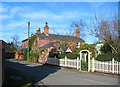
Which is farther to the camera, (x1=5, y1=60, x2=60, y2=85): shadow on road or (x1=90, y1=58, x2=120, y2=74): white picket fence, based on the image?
(x1=90, y1=58, x2=120, y2=74): white picket fence

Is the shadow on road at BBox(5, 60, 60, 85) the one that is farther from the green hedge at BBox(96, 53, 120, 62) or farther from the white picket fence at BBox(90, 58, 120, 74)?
the green hedge at BBox(96, 53, 120, 62)

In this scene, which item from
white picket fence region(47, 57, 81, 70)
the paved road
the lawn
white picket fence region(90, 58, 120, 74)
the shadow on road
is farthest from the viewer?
white picket fence region(47, 57, 81, 70)

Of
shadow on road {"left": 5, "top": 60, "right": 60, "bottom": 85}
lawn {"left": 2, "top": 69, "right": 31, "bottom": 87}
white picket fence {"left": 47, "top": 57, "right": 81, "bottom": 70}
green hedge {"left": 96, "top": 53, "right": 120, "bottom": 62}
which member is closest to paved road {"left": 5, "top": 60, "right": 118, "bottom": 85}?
A: shadow on road {"left": 5, "top": 60, "right": 60, "bottom": 85}

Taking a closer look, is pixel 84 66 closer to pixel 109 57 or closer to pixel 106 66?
pixel 106 66

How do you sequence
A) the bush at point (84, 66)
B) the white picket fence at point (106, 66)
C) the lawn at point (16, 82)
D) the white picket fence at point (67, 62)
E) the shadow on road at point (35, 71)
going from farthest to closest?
the white picket fence at point (67, 62) → the bush at point (84, 66) → the white picket fence at point (106, 66) → the shadow on road at point (35, 71) → the lawn at point (16, 82)

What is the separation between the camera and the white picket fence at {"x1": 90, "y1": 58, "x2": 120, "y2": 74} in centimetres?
1402

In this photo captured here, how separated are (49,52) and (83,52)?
12062 millimetres

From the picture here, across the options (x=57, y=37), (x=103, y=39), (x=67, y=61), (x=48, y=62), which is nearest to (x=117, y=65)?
(x=103, y=39)

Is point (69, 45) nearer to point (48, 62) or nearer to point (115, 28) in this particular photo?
point (48, 62)

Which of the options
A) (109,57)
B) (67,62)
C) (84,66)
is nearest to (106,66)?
(109,57)

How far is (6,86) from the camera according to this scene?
8.20 meters

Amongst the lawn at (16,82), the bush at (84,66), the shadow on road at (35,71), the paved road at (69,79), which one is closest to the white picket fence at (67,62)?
the bush at (84,66)

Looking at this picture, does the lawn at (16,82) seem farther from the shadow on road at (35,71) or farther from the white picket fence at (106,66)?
the white picket fence at (106,66)

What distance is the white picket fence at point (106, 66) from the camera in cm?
1402
